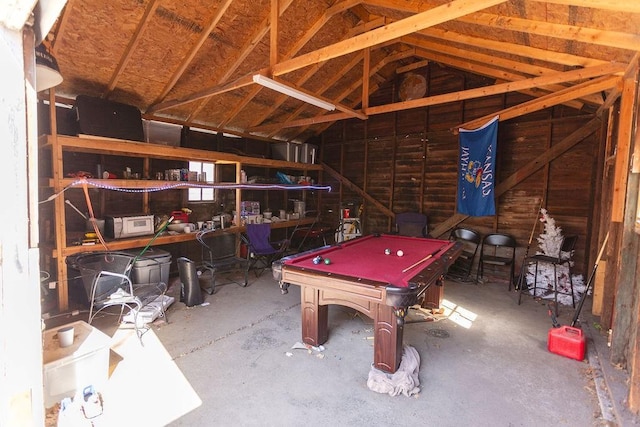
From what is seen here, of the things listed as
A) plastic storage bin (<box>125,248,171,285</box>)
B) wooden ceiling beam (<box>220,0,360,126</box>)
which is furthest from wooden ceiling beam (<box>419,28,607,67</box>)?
plastic storage bin (<box>125,248,171,285</box>)

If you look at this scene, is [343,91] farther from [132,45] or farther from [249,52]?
[132,45]

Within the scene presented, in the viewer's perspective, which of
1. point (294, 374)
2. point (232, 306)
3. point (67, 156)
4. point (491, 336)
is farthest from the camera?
point (67, 156)

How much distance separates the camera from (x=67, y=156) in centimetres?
464

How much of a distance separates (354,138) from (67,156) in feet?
18.3

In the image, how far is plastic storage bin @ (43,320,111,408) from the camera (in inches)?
84.4

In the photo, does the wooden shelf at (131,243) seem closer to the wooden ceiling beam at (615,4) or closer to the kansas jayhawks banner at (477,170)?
the kansas jayhawks banner at (477,170)

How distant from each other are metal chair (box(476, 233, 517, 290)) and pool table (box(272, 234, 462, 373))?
209 centimetres

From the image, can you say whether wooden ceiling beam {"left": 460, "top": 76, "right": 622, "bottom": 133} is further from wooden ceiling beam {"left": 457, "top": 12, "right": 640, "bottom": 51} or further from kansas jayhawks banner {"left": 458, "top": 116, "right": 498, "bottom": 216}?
wooden ceiling beam {"left": 457, "top": 12, "right": 640, "bottom": 51}

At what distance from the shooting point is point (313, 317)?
10.0ft

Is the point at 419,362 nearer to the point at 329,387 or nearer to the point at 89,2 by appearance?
the point at 329,387

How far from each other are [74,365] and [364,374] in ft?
7.26

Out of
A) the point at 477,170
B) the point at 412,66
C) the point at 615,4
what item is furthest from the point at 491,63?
the point at 412,66

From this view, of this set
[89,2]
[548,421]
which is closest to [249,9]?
[89,2]

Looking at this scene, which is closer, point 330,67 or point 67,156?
point 67,156
